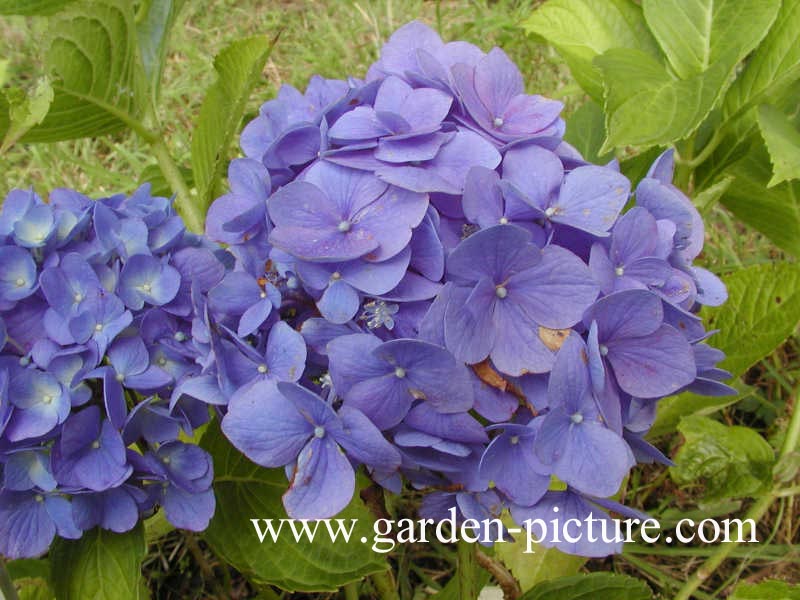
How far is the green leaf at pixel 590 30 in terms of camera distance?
1.29 m

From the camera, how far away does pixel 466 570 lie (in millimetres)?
987

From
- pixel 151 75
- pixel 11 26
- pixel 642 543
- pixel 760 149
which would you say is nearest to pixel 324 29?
pixel 11 26

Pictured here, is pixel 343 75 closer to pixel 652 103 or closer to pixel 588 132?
pixel 588 132

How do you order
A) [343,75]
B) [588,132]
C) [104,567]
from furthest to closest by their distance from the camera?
1. [343,75]
2. [588,132]
3. [104,567]

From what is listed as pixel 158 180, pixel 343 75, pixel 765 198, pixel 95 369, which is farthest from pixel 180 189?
pixel 343 75

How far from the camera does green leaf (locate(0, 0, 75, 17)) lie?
0.99 m

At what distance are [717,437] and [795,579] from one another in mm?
422

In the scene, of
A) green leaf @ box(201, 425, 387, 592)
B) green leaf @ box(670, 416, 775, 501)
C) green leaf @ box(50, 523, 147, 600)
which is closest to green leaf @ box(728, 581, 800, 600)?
green leaf @ box(670, 416, 775, 501)

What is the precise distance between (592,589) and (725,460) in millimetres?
296

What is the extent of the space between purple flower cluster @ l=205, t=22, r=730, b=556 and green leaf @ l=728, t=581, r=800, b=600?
0.95 feet

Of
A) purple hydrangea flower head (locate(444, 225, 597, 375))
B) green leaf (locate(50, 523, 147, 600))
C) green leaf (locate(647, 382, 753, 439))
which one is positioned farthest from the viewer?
green leaf (locate(647, 382, 753, 439))

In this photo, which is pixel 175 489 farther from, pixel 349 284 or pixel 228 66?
pixel 228 66

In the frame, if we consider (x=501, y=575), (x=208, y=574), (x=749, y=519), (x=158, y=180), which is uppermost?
(x=158, y=180)

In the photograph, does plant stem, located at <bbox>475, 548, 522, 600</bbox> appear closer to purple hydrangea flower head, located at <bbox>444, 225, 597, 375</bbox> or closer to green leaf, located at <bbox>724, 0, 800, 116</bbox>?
purple hydrangea flower head, located at <bbox>444, 225, 597, 375</bbox>
